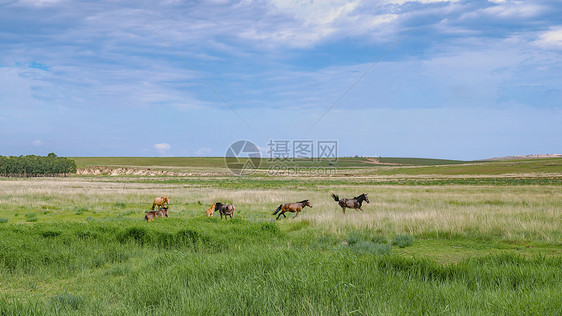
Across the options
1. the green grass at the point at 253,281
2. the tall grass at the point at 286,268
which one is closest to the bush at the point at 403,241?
the tall grass at the point at 286,268

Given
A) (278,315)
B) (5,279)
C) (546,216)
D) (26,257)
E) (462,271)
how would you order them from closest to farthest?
(278,315)
(462,271)
(5,279)
(26,257)
(546,216)

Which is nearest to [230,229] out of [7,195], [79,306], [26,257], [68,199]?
[26,257]

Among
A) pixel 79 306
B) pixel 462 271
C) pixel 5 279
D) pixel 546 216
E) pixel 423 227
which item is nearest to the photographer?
pixel 79 306

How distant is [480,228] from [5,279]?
13025 mm

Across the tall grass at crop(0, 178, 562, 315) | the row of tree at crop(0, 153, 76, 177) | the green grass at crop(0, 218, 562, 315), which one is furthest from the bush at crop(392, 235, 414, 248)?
the row of tree at crop(0, 153, 76, 177)

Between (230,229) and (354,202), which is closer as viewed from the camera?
(230,229)

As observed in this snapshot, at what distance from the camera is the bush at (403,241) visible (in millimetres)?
11133

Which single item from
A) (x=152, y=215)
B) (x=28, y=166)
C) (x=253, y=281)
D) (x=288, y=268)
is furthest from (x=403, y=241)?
(x=28, y=166)

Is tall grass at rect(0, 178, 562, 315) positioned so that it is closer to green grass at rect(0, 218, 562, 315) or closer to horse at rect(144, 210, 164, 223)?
green grass at rect(0, 218, 562, 315)

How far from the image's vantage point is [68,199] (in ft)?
98.3

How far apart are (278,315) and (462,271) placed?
3877 mm

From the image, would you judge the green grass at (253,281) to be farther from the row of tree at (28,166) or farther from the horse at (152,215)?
the row of tree at (28,166)

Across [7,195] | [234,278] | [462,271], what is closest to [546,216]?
[462,271]

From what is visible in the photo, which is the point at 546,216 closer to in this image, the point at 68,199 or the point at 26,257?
the point at 26,257
